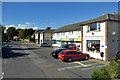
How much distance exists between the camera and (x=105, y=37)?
15.4m

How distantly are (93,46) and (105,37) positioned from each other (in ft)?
9.29

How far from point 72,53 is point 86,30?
18.6 ft

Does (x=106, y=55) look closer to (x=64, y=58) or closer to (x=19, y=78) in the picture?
(x=64, y=58)

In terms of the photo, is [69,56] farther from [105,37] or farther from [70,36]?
[70,36]

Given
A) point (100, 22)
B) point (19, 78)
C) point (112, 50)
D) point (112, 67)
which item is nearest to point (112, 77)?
point (112, 67)

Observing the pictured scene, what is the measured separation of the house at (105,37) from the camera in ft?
50.2

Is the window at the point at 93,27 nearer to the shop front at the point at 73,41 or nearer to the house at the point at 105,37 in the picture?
the house at the point at 105,37

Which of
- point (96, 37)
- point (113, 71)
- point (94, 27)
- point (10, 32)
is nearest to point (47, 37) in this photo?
point (94, 27)

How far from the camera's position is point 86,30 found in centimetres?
1877

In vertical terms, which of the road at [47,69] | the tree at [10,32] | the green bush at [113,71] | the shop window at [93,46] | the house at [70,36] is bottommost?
the road at [47,69]

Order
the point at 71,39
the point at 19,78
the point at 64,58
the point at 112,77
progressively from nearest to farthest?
1. the point at 112,77
2. the point at 19,78
3. the point at 64,58
4. the point at 71,39

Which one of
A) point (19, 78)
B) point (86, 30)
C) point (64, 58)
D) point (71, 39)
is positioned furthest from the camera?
point (71, 39)

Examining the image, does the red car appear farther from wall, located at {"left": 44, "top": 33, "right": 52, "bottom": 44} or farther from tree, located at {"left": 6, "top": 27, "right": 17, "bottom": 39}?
tree, located at {"left": 6, "top": 27, "right": 17, "bottom": 39}

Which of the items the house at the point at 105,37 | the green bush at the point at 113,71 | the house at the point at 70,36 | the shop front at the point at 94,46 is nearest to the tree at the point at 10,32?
the house at the point at 70,36
